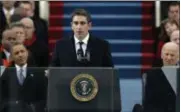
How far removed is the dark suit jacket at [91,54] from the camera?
21.6 feet

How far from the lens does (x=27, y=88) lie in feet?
21.3

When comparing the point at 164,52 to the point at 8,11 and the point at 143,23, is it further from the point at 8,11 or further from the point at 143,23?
the point at 143,23

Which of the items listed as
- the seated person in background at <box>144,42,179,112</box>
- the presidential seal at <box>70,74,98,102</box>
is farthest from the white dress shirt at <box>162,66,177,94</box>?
the presidential seal at <box>70,74,98,102</box>

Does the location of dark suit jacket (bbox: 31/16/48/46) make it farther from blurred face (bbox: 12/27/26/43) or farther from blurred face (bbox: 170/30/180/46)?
blurred face (bbox: 170/30/180/46)

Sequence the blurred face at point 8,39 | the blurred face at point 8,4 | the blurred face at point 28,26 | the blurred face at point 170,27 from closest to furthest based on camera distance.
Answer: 1. the blurred face at point 8,39
2. the blurred face at point 28,26
3. the blurred face at point 170,27
4. the blurred face at point 8,4

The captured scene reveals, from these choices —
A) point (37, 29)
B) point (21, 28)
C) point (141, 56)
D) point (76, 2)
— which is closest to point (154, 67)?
point (21, 28)

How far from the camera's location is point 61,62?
6.65m

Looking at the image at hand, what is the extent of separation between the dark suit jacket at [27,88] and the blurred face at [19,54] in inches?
3.9

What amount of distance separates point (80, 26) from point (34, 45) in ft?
2.99

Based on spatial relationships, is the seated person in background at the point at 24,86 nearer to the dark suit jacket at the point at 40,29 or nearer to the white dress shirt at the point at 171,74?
the white dress shirt at the point at 171,74

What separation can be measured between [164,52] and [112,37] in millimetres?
3737

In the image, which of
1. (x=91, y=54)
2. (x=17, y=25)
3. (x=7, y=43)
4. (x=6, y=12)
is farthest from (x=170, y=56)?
(x=6, y=12)

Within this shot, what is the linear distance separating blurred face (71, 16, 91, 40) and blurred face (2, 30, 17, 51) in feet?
2.15

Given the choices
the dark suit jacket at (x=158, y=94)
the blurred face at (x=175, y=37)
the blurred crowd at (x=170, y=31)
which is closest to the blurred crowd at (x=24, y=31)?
the dark suit jacket at (x=158, y=94)
